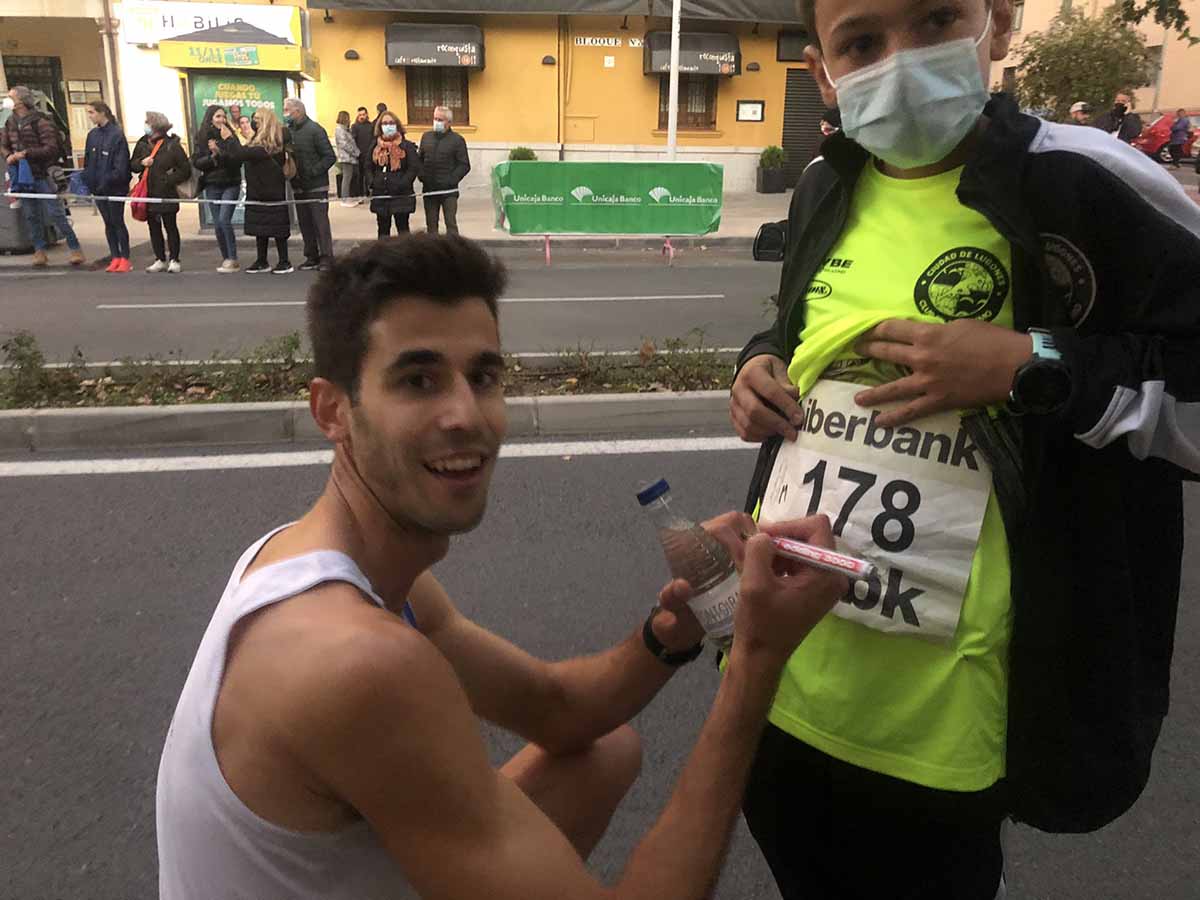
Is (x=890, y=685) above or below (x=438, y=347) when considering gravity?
below

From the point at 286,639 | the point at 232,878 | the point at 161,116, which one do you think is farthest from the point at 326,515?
the point at 161,116

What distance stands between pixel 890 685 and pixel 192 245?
577 inches

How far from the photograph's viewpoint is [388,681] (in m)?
1.19

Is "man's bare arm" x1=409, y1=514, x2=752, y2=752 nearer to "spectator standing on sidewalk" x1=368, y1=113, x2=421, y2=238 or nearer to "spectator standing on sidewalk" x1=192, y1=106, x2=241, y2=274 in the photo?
"spectator standing on sidewalk" x1=192, y1=106, x2=241, y2=274

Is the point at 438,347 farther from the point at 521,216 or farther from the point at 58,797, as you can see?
the point at 521,216

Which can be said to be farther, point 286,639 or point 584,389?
point 584,389

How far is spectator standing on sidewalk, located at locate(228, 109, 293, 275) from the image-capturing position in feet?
36.7

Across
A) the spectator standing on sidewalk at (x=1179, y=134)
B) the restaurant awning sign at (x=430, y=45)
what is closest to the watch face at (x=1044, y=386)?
the restaurant awning sign at (x=430, y=45)

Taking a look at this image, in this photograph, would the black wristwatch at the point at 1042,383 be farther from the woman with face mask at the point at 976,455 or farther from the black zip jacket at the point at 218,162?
the black zip jacket at the point at 218,162

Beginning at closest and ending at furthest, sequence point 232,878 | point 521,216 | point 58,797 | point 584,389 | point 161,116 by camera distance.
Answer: point 232,878 → point 58,797 → point 584,389 → point 161,116 → point 521,216

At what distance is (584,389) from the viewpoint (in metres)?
6.14

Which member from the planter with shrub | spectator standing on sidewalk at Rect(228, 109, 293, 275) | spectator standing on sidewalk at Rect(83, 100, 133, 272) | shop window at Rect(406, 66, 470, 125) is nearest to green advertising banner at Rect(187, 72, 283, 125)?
spectator standing on sidewalk at Rect(83, 100, 133, 272)

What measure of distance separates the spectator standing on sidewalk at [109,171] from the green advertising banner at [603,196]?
469cm

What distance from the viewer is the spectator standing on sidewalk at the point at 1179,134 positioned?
2538 centimetres
